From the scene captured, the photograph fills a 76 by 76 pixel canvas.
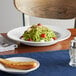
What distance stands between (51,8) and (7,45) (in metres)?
0.65

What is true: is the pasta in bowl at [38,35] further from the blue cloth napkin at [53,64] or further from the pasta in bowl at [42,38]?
the blue cloth napkin at [53,64]

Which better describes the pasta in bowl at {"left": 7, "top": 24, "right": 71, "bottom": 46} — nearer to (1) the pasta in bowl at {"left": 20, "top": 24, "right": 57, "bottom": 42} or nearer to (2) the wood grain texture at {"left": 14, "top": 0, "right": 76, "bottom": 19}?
(1) the pasta in bowl at {"left": 20, "top": 24, "right": 57, "bottom": 42}

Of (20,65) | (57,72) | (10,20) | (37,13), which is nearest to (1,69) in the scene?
(20,65)

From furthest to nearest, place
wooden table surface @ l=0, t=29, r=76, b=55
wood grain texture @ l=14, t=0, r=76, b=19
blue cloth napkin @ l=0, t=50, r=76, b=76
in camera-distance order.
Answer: wood grain texture @ l=14, t=0, r=76, b=19 → wooden table surface @ l=0, t=29, r=76, b=55 → blue cloth napkin @ l=0, t=50, r=76, b=76

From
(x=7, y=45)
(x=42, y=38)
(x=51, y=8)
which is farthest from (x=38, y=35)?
(x=51, y=8)

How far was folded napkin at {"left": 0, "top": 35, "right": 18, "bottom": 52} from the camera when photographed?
1.13 metres

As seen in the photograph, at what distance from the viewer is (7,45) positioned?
1.16m

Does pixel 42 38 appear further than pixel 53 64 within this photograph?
Yes

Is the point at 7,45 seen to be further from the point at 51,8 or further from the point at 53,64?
the point at 51,8

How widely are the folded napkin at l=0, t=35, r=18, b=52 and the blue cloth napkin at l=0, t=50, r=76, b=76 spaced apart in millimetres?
78

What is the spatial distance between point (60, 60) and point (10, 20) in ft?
5.06

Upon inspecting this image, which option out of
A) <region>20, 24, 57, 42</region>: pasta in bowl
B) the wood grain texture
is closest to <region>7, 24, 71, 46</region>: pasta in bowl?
<region>20, 24, 57, 42</region>: pasta in bowl

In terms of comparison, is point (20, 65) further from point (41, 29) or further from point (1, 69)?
point (41, 29)

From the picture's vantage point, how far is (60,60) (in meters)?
1.01
